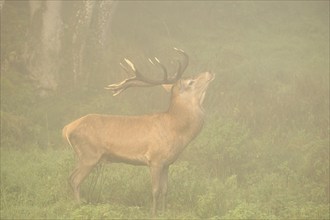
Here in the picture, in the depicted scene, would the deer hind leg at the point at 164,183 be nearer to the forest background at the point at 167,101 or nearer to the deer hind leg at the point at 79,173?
the forest background at the point at 167,101

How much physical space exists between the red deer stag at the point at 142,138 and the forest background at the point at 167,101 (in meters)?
0.45

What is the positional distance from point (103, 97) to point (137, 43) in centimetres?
336

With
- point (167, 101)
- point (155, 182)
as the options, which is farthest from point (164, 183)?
point (167, 101)

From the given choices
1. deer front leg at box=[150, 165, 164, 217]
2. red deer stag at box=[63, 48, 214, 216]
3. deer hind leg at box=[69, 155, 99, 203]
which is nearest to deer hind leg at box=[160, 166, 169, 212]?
red deer stag at box=[63, 48, 214, 216]

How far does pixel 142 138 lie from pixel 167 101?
5503 millimetres

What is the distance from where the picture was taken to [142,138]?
826cm

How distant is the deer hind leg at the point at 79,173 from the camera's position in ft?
27.3

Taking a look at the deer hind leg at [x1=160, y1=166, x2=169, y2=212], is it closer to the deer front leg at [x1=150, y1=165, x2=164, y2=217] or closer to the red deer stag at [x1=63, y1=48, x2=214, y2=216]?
the red deer stag at [x1=63, y1=48, x2=214, y2=216]

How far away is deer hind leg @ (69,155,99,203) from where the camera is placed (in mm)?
8312

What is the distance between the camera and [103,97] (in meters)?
13.6

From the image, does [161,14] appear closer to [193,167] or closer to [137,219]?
[193,167]

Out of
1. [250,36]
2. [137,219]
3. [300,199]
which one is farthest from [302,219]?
[250,36]

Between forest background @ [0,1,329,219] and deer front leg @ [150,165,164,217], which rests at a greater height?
deer front leg @ [150,165,164,217]

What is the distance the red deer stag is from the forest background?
45cm
